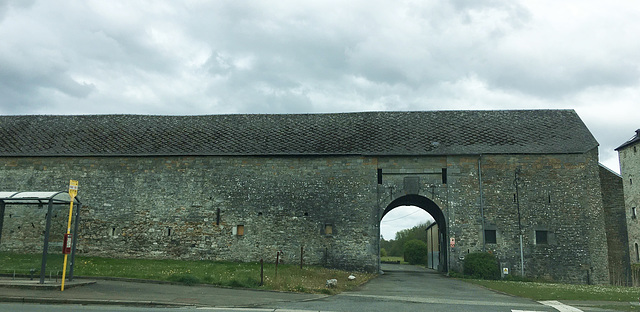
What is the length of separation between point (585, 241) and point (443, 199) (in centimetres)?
688

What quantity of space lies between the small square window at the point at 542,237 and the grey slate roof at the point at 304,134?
405 centimetres

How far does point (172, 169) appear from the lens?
25047mm

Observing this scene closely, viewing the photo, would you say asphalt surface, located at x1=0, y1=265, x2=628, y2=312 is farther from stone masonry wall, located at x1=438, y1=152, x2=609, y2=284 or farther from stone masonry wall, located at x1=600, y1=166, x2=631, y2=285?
stone masonry wall, located at x1=600, y1=166, x2=631, y2=285

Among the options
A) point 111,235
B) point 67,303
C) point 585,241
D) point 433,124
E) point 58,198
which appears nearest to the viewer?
point 67,303

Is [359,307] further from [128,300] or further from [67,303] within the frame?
[67,303]

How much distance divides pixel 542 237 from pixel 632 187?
20120 mm

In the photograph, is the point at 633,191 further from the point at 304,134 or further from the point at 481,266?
the point at 304,134

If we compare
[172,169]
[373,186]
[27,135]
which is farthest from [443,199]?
[27,135]

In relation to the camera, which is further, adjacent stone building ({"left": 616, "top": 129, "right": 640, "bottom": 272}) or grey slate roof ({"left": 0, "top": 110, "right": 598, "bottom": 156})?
adjacent stone building ({"left": 616, "top": 129, "right": 640, "bottom": 272})

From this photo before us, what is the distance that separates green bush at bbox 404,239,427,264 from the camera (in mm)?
51550

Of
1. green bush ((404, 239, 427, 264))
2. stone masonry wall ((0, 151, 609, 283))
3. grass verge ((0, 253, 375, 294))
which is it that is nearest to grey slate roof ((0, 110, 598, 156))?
stone masonry wall ((0, 151, 609, 283))

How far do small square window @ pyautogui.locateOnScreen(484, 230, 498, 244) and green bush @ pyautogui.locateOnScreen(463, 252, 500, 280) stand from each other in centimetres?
83

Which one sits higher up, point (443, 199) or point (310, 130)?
point (310, 130)

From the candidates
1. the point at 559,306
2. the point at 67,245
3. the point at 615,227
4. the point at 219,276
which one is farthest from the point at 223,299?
the point at 615,227
